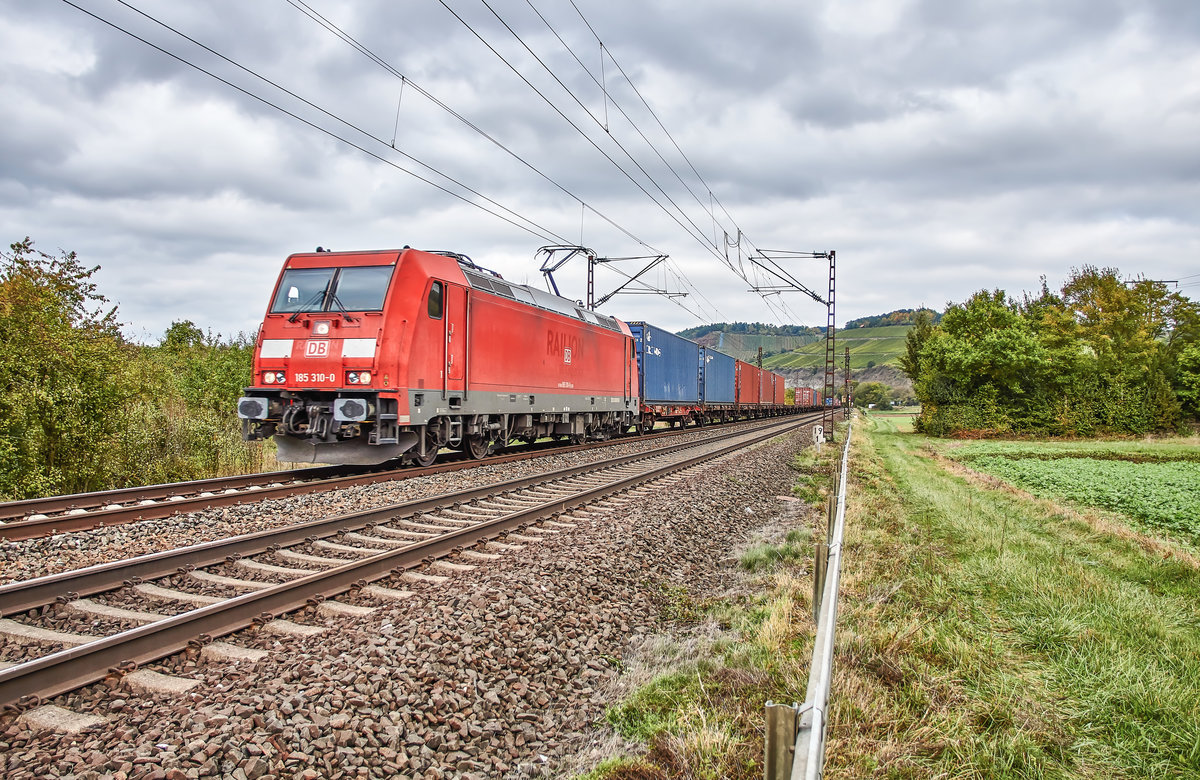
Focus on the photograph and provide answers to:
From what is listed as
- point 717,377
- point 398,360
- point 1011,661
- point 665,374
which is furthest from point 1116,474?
point 717,377

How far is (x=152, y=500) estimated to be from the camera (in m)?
8.54

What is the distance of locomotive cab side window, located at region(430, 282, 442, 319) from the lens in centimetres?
1200

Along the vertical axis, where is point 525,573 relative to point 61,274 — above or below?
below

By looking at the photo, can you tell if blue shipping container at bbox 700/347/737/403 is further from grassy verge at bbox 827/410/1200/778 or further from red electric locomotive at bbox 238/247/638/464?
grassy verge at bbox 827/410/1200/778

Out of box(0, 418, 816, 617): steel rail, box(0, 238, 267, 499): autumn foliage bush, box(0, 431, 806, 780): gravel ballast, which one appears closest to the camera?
box(0, 431, 806, 780): gravel ballast

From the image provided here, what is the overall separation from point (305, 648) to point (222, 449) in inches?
440

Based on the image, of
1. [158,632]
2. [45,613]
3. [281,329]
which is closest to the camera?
[158,632]

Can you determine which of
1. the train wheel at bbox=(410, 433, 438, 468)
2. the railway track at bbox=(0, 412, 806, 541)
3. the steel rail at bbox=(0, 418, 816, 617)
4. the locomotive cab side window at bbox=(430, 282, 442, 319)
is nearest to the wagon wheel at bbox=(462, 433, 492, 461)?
the train wheel at bbox=(410, 433, 438, 468)

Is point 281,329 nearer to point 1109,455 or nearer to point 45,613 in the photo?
point 45,613

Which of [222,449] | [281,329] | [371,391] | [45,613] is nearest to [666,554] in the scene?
[45,613]

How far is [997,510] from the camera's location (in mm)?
12680

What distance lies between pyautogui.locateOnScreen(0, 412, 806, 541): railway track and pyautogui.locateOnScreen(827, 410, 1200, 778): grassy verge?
737cm

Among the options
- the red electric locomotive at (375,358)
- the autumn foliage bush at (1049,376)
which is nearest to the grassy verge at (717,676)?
the red electric locomotive at (375,358)

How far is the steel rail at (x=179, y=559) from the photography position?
4699 mm
